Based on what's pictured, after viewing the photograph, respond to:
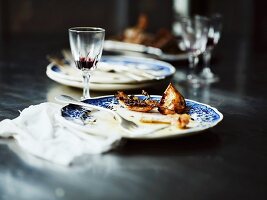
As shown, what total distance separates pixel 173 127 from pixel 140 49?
3.81 feet

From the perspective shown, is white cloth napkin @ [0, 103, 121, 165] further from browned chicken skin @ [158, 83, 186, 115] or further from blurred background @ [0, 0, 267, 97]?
blurred background @ [0, 0, 267, 97]

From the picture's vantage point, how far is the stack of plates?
1342mm

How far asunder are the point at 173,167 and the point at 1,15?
2.47 metres

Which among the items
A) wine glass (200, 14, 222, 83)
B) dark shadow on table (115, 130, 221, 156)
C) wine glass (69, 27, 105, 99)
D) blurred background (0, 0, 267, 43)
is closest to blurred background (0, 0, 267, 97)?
blurred background (0, 0, 267, 43)

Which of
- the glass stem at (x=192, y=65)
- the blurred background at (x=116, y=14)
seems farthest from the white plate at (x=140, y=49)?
the blurred background at (x=116, y=14)

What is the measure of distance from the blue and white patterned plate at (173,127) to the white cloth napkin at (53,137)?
28 mm

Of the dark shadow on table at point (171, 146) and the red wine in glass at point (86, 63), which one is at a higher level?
the red wine in glass at point (86, 63)

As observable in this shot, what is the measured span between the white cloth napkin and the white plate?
36.1 inches

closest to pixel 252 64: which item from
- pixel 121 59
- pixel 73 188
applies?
pixel 121 59

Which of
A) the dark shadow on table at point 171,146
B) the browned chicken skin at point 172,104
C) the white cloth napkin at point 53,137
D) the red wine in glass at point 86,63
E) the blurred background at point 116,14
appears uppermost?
the red wine in glass at point 86,63

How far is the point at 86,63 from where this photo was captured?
1.18 meters

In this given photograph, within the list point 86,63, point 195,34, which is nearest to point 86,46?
point 86,63

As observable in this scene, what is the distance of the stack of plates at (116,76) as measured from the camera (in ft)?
4.40

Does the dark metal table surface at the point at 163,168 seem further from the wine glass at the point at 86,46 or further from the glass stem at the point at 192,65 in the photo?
the glass stem at the point at 192,65
